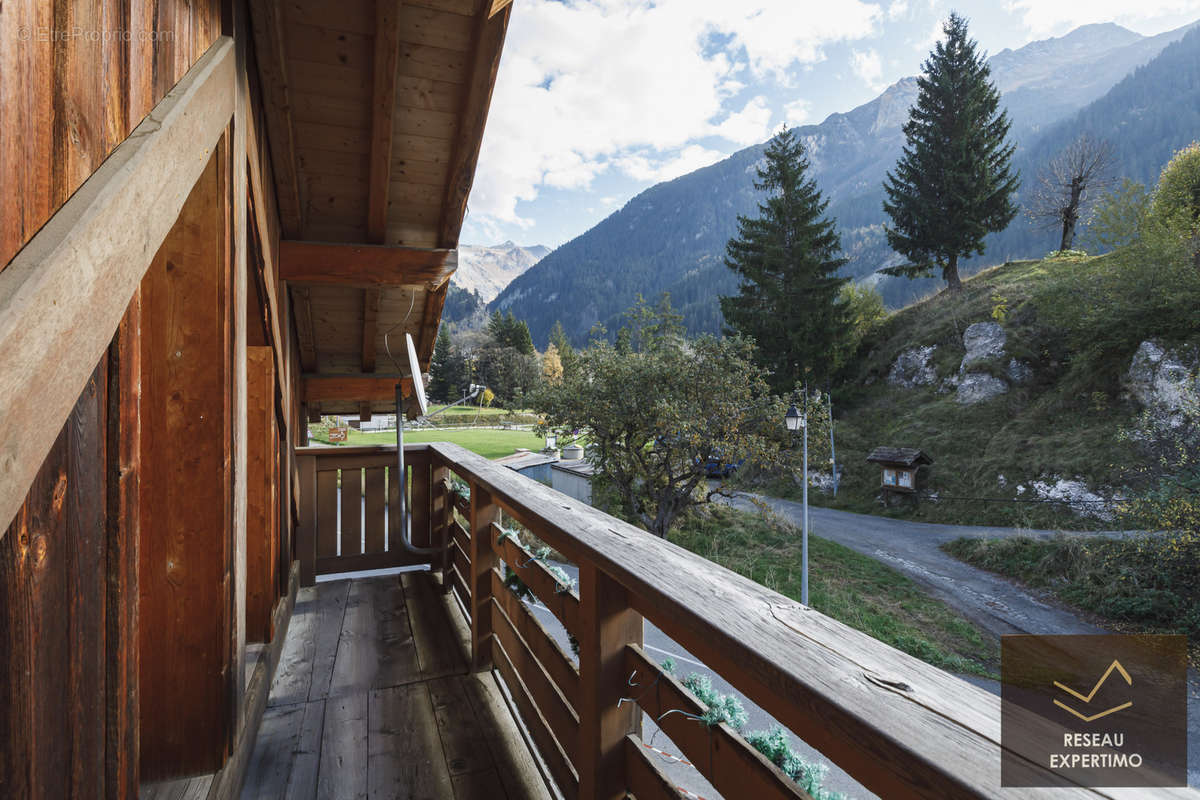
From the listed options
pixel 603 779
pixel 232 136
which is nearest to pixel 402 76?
pixel 232 136

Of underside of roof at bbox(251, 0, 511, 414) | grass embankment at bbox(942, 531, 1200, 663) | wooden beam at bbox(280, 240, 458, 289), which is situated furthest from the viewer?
grass embankment at bbox(942, 531, 1200, 663)

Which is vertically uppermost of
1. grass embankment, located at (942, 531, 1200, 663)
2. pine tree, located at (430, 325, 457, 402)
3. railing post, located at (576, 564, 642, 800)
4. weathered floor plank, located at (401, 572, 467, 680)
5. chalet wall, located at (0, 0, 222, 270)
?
pine tree, located at (430, 325, 457, 402)

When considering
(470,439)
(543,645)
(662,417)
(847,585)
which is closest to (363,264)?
(543,645)

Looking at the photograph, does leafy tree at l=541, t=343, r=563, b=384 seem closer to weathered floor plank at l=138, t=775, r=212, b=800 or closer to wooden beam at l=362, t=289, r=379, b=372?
wooden beam at l=362, t=289, r=379, b=372

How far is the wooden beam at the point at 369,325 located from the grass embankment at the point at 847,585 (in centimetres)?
515

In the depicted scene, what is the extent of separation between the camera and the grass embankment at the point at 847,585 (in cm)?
777

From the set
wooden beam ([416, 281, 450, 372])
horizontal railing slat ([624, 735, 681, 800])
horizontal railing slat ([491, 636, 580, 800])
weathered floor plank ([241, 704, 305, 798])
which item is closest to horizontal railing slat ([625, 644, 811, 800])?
horizontal railing slat ([624, 735, 681, 800])

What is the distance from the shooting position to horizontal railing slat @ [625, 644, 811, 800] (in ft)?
2.38

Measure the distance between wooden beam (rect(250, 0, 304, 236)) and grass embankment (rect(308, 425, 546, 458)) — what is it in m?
18.9

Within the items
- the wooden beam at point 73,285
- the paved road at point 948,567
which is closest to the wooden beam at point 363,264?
the wooden beam at point 73,285

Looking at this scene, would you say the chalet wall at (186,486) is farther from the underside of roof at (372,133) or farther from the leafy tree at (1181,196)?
the leafy tree at (1181,196)

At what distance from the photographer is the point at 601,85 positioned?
11.5 meters

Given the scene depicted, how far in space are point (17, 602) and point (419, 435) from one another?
28389 millimetres

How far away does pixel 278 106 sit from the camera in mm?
2012
